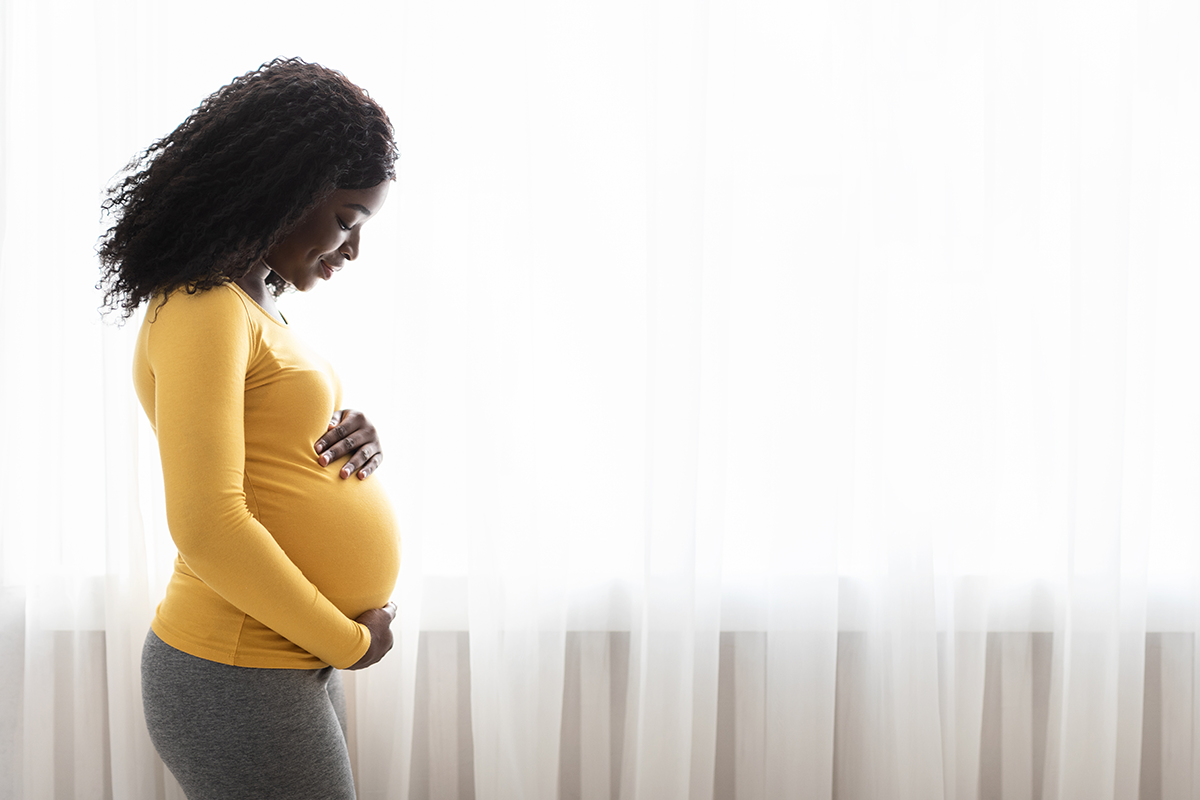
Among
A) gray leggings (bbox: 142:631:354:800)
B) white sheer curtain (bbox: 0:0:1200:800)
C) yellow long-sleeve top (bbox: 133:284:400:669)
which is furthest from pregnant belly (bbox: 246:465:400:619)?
white sheer curtain (bbox: 0:0:1200:800)

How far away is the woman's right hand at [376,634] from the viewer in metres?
0.86

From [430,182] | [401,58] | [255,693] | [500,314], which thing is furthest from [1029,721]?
[401,58]

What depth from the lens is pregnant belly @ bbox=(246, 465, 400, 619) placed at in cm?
83

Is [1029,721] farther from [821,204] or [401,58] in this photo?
[401,58]

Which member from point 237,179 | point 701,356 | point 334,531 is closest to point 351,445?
point 334,531

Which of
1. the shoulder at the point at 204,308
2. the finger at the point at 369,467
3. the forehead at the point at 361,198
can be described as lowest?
the finger at the point at 369,467

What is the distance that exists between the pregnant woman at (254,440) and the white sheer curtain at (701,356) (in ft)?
1.58

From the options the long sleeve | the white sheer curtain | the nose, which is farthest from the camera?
the white sheer curtain

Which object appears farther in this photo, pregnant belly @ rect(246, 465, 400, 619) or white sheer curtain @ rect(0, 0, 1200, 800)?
white sheer curtain @ rect(0, 0, 1200, 800)

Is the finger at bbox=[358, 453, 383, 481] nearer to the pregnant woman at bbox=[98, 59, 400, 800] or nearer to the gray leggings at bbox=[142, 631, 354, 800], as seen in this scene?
the pregnant woman at bbox=[98, 59, 400, 800]

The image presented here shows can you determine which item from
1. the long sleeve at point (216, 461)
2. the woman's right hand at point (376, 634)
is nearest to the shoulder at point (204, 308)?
the long sleeve at point (216, 461)

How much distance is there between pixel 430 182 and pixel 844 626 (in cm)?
114

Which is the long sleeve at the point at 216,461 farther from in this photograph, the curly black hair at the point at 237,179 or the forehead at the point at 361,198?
the forehead at the point at 361,198

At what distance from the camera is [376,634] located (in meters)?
0.87
